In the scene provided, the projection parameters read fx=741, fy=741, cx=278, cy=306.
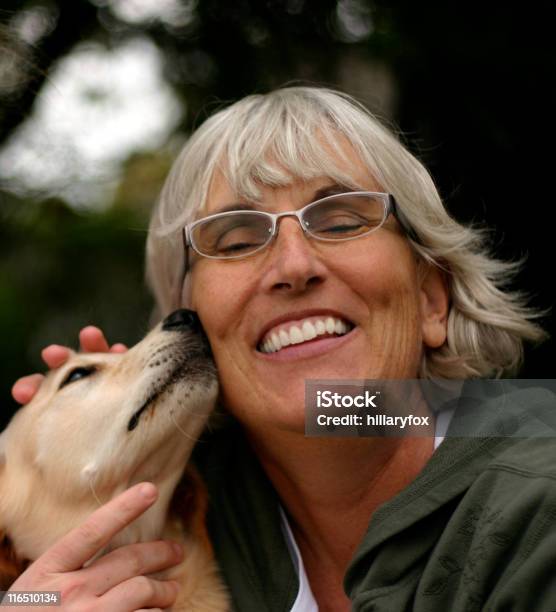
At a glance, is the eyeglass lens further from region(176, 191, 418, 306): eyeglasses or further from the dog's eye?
the dog's eye

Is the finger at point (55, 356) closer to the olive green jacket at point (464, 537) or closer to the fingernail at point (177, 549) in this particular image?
the fingernail at point (177, 549)

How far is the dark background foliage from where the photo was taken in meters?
3.59

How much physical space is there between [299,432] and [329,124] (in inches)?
36.6

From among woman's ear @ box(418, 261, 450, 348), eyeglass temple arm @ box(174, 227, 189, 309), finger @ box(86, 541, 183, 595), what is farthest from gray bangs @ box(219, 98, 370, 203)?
finger @ box(86, 541, 183, 595)

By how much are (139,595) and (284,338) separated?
31.4 inches

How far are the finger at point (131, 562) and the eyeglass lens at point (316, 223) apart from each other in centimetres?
89

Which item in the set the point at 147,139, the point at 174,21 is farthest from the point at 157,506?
the point at 147,139

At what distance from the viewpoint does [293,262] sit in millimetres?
1993

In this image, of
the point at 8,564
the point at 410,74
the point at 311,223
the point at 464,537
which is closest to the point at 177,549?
the point at 8,564

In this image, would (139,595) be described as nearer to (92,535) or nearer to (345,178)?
(92,535)

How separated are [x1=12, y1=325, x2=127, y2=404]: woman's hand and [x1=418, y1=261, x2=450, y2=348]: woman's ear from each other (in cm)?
112

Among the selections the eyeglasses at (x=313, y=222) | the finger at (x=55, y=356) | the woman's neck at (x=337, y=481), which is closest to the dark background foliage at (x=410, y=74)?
the finger at (x=55, y=356)

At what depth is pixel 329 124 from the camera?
88.6 inches

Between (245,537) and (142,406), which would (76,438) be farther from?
(245,537)
